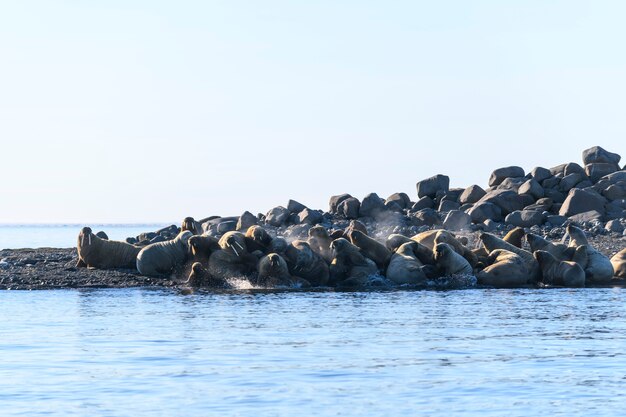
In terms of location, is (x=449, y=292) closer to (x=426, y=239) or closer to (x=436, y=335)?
(x=426, y=239)

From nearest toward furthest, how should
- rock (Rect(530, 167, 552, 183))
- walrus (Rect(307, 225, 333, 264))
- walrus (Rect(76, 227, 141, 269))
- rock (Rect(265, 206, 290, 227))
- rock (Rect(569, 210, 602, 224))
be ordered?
1. walrus (Rect(307, 225, 333, 264))
2. walrus (Rect(76, 227, 141, 269))
3. rock (Rect(569, 210, 602, 224))
4. rock (Rect(265, 206, 290, 227))
5. rock (Rect(530, 167, 552, 183))

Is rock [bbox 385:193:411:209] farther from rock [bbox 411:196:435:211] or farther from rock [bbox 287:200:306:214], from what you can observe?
rock [bbox 287:200:306:214]

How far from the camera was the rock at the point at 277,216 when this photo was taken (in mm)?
48438

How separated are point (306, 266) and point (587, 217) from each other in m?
19.6

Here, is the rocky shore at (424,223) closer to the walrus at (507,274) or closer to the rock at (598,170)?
the rock at (598,170)

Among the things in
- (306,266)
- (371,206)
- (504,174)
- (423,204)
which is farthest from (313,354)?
(504,174)

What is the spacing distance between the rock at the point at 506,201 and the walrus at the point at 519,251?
16711 millimetres

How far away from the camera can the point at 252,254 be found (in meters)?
28.3

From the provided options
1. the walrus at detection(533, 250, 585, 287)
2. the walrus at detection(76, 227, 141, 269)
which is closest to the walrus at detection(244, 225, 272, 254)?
the walrus at detection(76, 227, 141, 269)

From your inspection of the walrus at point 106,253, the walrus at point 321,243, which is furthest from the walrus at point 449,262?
the walrus at point 106,253

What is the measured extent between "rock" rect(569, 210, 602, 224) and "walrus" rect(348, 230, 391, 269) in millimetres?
16766

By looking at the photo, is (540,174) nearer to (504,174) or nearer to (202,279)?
(504,174)

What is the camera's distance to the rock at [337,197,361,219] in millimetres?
50094

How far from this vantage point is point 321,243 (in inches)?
1161
